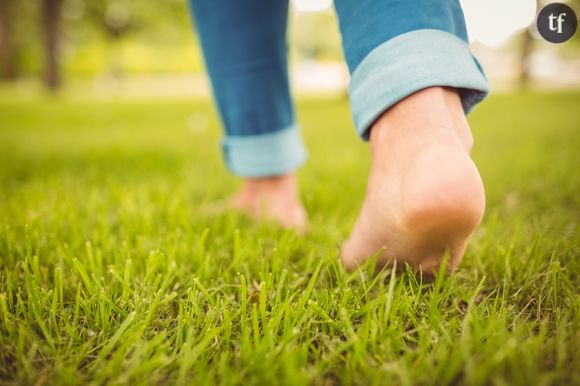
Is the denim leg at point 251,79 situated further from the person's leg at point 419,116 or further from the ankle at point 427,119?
the ankle at point 427,119

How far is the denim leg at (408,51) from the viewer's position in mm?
635

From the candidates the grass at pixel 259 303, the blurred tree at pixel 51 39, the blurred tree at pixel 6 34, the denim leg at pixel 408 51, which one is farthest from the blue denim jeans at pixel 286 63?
the blurred tree at pixel 6 34

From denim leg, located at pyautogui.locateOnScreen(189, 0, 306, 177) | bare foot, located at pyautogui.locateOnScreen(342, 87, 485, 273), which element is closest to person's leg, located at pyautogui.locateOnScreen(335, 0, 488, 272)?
bare foot, located at pyautogui.locateOnScreen(342, 87, 485, 273)

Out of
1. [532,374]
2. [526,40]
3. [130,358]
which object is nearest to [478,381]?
[532,374]

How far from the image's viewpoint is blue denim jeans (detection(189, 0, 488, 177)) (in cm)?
64

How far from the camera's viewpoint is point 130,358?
1.72ft

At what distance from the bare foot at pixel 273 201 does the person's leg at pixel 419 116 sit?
16.4 inches

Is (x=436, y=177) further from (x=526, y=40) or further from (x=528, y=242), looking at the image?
(x=526, y=40)

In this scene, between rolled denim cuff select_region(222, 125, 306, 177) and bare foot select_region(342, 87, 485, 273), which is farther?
rolled denim cuff select_region(222, 125, 306, 177)

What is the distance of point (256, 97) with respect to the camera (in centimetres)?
99

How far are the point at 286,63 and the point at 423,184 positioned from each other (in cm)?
59

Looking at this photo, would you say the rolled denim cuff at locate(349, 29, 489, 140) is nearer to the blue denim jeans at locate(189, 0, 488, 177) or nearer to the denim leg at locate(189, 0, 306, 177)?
the blue denim jeans at locate(189, 0, 488, 177)

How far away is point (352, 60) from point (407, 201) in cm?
27

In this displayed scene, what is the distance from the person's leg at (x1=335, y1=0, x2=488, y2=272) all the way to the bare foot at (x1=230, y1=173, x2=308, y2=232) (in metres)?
0.42
